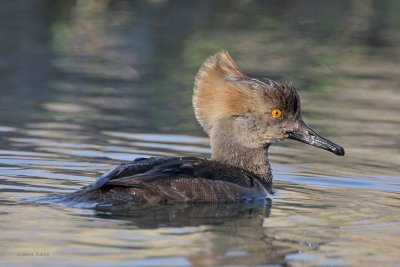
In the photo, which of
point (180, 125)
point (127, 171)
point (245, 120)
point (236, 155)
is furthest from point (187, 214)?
point (180, 125)

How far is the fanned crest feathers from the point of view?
10.4m

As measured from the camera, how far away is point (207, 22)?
23969 mm

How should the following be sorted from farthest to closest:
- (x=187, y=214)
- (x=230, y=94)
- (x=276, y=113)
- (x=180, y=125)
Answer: (x=180, y=125), (x=276, y=113), (x=230, y=94), (x=187, y=214)

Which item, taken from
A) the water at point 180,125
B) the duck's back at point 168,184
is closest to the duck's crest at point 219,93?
the duck's back at point 168,184

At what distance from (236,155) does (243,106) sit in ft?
1.48

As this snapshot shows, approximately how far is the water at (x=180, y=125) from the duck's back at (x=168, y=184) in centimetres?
16

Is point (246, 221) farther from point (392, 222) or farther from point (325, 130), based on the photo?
point (325, 130)

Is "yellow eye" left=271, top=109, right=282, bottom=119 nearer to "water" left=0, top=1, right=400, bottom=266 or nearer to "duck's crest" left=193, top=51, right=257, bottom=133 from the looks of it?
"duck's crest" left=193, top=51, right=257, bottom=133

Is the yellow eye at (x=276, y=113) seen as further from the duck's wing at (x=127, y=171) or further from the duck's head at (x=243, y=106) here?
the duck's wing at (x=127, y=171)

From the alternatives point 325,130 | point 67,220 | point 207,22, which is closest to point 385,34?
point 207,22

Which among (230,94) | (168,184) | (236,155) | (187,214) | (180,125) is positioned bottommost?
(187,214)

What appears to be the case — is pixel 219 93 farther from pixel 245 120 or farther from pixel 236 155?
pixel 236 155

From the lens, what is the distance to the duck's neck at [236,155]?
10.4 meters

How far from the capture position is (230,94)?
408 inches
